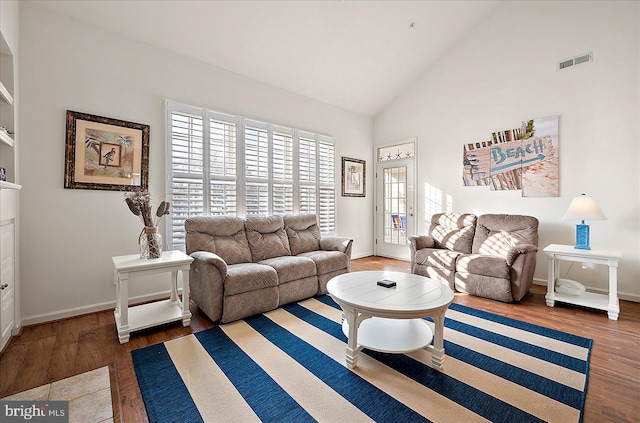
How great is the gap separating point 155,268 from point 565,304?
170 inches

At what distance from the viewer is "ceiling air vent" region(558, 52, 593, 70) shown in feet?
11.4

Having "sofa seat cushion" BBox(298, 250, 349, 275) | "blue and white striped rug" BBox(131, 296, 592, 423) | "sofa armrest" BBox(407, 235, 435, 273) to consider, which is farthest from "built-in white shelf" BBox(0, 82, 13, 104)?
"sofa armrest" BBox(407, 235, 435, 273)

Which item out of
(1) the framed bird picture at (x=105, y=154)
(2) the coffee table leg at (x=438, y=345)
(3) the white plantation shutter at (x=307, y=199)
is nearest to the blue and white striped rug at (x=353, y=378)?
(2) the coffee table leg at (x=438, y=345)

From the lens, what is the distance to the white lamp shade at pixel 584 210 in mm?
2914

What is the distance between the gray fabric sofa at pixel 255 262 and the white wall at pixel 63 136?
80 centimetres

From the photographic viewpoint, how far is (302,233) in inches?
157

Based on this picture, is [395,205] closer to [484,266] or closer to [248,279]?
[484,266]

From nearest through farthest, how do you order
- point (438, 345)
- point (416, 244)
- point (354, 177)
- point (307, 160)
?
point (438, 345), point (416, 244), point (307, 160), point (354, 177)

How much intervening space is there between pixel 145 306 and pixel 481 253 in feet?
13.4

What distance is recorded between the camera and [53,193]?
2.66m

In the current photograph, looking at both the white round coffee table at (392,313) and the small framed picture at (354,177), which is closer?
the white round coffee table at (392,313)

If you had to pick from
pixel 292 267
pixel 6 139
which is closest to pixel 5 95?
pixel 6 139

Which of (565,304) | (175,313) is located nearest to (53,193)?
(175,313)

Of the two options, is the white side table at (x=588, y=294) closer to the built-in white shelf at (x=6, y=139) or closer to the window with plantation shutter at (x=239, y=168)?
the window with plantation shutter at (x=239, y=168)
